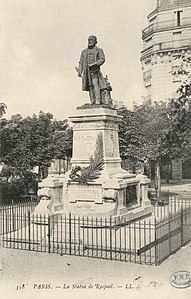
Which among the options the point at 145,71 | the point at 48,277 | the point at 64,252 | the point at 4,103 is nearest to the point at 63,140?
the point at 4,103

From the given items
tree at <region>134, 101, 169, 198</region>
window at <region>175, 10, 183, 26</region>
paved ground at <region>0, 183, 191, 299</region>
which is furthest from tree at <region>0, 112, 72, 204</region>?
paved ground at <region>0, 183, 191, 299</region>

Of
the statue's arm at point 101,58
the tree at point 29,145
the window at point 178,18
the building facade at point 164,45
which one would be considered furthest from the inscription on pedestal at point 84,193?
the window at point 178,18

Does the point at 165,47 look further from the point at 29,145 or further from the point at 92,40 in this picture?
the point at 92,40

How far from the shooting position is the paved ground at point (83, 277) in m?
7.66

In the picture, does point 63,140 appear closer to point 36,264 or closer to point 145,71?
point 145,71

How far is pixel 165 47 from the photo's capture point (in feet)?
93.1

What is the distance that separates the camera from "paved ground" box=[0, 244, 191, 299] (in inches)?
302

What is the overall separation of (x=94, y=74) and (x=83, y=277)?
6.84m

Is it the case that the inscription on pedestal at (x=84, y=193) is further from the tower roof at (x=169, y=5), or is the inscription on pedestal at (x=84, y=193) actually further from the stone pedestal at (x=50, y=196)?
the tower roof at (x=169, y=5)

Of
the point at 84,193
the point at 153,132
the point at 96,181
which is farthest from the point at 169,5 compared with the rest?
the point at 84,193

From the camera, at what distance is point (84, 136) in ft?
42.3

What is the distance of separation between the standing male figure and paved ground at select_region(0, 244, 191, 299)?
18.3 feet

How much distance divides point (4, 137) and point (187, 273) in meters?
13.8

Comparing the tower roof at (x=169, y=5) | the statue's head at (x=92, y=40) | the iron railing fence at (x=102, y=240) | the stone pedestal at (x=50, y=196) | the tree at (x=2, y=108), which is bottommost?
the iron railing fence at (x=102, y=240)
